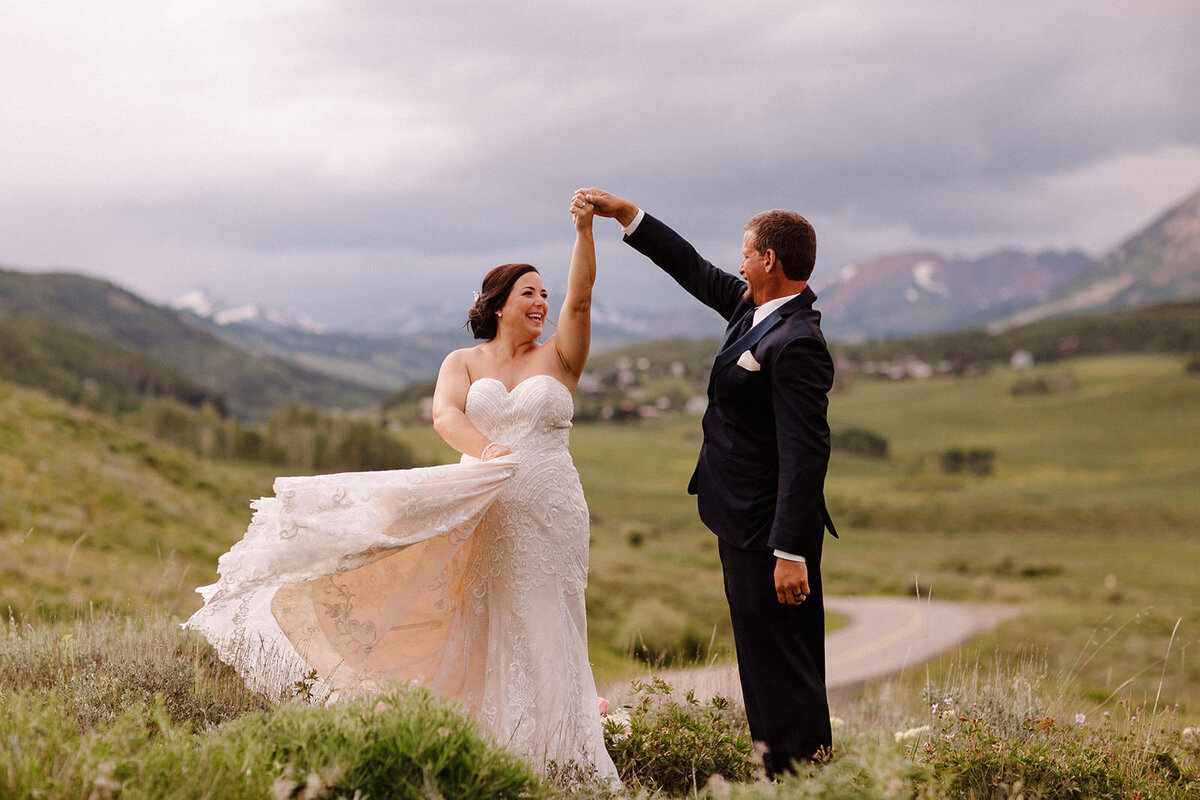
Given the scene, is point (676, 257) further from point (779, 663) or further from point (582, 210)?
point (779, 663)

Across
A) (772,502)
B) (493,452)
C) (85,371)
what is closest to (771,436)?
(772,502)

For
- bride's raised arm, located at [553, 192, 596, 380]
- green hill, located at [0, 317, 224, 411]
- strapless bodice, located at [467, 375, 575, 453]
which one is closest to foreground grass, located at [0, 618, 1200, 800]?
strapless bodice, located at [467, 375, 575, 453]

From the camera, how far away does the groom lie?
180 inches

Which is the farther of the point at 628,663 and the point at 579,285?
the point at 628,663

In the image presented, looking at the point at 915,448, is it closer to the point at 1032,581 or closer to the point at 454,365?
the point at 1032,581

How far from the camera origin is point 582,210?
18.1ft

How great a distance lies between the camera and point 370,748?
341 cm

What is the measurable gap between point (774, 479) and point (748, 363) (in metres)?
0.68

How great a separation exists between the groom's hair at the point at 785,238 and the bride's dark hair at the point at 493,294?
168cm

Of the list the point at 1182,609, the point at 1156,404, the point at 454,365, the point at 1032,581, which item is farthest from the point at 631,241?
the point at 1156,404

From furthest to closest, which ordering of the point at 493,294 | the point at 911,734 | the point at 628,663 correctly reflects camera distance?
the point at 628,663, the point at 493,294, the point at 911,734

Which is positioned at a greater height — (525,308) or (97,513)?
(525,308)

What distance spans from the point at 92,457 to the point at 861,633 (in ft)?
89.2

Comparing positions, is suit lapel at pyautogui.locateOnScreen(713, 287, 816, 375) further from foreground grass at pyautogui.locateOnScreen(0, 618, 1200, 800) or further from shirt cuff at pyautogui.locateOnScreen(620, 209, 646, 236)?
foreground grass at pyautogui.locateOnScreen(0, 618, 1200, 800)
